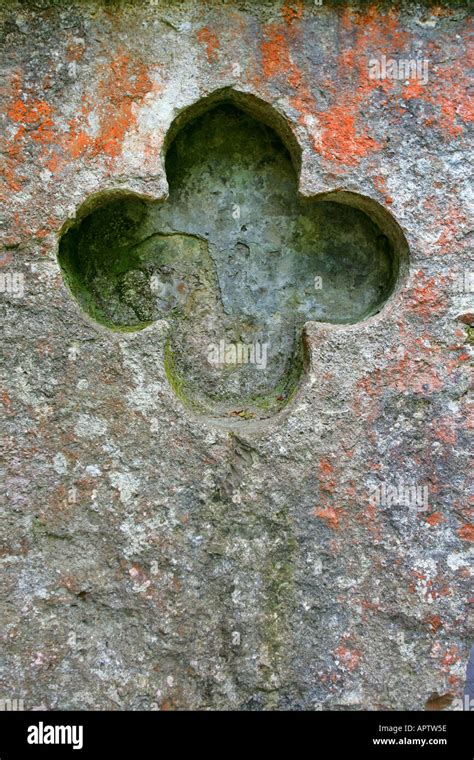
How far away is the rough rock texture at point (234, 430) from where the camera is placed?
241 centimetres

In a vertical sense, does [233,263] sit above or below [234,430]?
above

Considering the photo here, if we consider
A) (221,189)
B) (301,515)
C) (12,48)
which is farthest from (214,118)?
(301,515)

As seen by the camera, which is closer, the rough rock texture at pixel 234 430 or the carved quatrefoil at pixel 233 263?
the rough rock texture at pixel 234 430

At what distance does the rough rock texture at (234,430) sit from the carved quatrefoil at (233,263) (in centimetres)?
23

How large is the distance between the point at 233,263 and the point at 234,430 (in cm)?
70

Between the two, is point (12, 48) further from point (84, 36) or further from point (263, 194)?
point (263, 194)

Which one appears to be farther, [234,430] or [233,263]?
[233,263]

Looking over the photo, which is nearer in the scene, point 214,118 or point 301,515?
point 301,515

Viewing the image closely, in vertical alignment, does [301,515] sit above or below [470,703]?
above

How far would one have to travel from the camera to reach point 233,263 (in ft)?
8.98

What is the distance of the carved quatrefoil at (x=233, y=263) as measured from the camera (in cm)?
270

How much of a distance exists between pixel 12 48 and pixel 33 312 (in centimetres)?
96

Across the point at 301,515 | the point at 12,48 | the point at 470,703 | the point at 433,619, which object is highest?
the point at 12,48

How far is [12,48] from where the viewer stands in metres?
2.41
